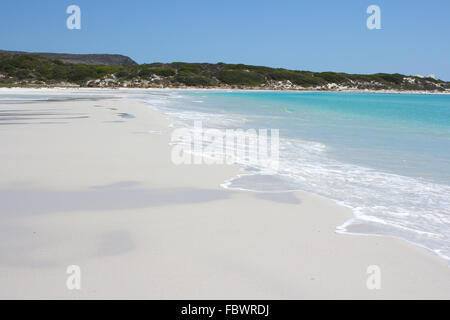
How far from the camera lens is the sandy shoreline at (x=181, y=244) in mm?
2600

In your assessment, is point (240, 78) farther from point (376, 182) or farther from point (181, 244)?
point (181, 244)

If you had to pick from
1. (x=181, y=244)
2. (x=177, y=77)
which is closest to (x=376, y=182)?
(x=181, y=244)

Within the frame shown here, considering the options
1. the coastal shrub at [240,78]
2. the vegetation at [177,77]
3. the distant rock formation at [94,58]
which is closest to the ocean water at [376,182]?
the vegetation at [177,77]

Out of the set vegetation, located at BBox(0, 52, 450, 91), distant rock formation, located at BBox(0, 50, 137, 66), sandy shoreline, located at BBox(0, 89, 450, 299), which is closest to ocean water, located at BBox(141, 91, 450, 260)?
sandy shoreline, located at BBox(0, 89, 450, 299)

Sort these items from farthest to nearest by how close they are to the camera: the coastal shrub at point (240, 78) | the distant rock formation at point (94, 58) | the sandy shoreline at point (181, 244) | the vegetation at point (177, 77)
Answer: the distant rock formation at point (94, 58) → the coastal shrub at point (240, 78) → the vegetation at point (177, 77) → the sandy shoreline at point (181, 244)

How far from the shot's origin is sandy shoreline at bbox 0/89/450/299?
2.60 metres

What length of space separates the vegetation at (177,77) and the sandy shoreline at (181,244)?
56326mm

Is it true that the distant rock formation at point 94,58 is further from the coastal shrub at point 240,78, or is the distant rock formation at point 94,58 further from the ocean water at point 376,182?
the ocean water at point 376,182

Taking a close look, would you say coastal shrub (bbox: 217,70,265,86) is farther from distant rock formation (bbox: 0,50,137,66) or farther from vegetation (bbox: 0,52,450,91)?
distant rock formation (bbox: 0,50,137,66)

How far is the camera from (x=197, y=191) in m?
4.86

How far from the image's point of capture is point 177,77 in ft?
276

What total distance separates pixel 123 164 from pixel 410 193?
3993 mm

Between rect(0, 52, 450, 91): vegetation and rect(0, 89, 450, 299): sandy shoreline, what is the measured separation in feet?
185
